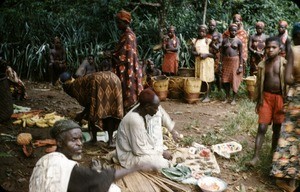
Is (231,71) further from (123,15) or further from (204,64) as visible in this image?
(123,15)

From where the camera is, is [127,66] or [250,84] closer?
[127,66]

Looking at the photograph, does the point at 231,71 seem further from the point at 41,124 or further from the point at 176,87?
the point at 41,124

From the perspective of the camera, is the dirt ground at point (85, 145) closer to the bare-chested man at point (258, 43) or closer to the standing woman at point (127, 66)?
the standing woman at point (127, 66)

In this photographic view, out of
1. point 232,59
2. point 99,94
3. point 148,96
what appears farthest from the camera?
point 232,59

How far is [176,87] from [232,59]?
144 cm

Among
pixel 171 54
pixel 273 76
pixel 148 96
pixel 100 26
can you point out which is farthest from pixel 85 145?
pixel 100 26

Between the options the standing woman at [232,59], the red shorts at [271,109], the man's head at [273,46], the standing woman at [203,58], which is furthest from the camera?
the standing woman at [203,58]

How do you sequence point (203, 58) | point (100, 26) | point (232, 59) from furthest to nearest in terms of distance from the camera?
point (100, 26) < point (203, 58) < point (232, 59)

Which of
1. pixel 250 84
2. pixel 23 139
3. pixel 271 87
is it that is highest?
pixel 271 87

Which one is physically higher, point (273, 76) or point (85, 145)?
point (273, 76)

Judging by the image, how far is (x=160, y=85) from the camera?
8.11m

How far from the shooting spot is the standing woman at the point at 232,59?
7.98m

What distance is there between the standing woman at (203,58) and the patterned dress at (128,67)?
2989 millimetres

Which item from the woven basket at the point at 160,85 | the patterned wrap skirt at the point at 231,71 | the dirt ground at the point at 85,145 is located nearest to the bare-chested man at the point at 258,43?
the patterned wrap skirt at the point at 231,71
